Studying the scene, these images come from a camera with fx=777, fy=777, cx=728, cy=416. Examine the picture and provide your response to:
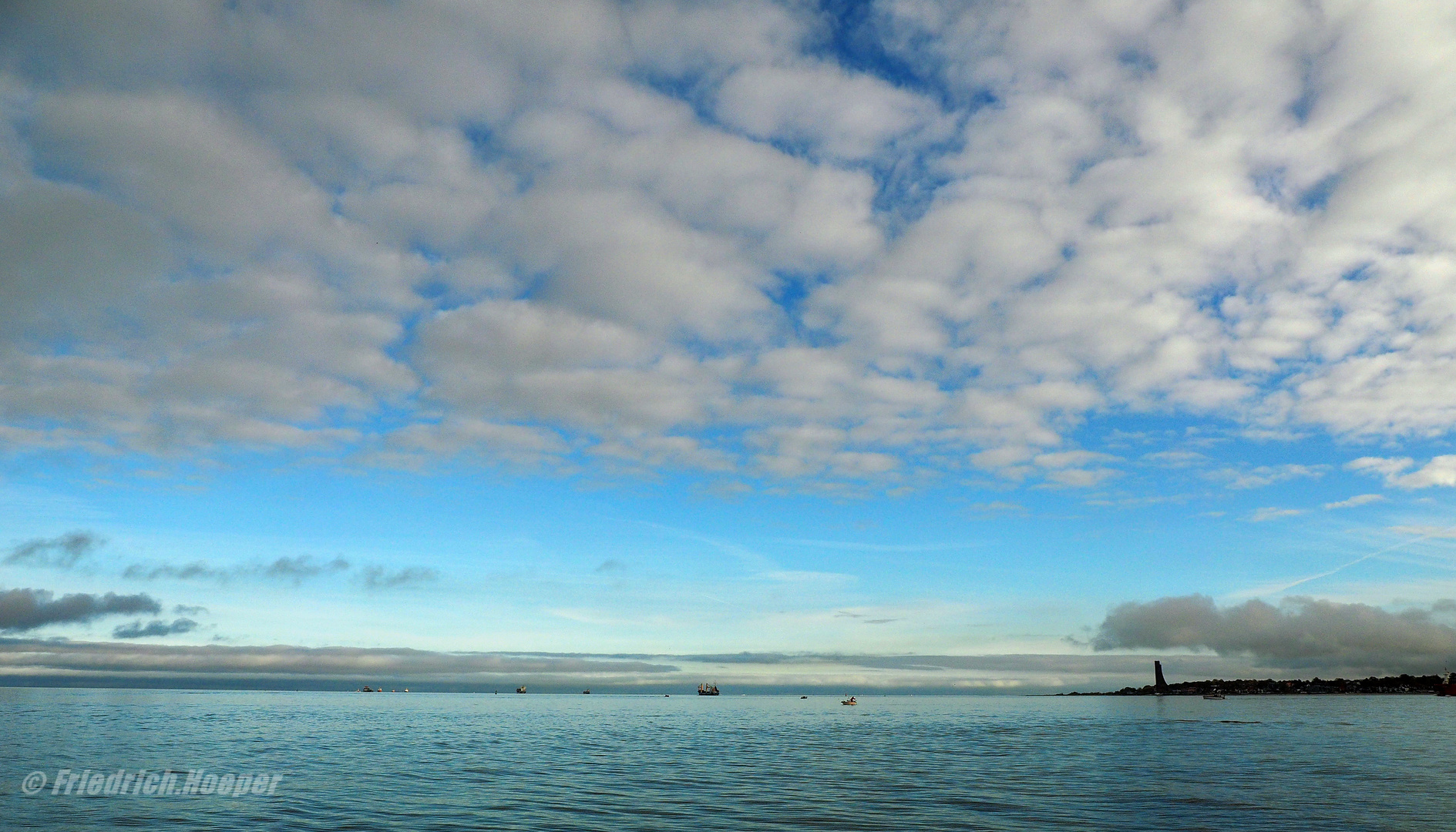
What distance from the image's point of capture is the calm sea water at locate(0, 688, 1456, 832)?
41.2m

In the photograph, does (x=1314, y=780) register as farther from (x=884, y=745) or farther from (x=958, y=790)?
(x=884, y=745)

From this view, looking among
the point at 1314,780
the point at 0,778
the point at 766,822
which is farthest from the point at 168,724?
the point at 1314,780

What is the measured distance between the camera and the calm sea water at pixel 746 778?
41.2 m

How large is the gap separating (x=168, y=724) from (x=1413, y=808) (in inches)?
5657
